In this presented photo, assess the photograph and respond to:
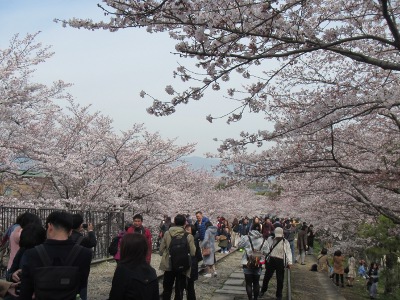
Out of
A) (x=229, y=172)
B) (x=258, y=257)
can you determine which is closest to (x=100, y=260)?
(x=229, y=172)

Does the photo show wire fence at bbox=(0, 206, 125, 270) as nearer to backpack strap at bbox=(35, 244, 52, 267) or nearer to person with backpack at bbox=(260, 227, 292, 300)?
person with backpack at bbox=(260, 227, 292, 300)

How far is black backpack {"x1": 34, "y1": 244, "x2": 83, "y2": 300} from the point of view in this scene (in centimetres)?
288

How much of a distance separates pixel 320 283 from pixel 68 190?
8963 millimetres

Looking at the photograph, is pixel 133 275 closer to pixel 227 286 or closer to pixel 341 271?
pixel 227 286

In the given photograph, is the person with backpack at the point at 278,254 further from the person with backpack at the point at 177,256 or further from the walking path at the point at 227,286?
the person with backpack at the point at 177,256

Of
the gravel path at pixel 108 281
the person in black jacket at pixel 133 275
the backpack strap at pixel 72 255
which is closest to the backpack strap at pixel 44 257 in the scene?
the backpack strap at pixel 72 255

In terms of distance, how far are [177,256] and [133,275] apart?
2929mm

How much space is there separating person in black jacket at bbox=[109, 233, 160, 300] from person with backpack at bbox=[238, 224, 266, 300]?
4.53m

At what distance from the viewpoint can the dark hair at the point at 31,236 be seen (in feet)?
12.6

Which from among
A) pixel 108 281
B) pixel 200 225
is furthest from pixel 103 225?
pixel 108 281

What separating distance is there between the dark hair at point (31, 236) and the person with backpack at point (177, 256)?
2553 millimetres

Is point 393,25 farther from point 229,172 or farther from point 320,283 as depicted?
point 320,283

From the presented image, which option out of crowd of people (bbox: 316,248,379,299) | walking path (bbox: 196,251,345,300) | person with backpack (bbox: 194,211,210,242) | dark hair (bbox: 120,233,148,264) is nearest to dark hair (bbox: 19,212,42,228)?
dark hair (bbox: 120,233,148,264)

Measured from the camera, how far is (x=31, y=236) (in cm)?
385
